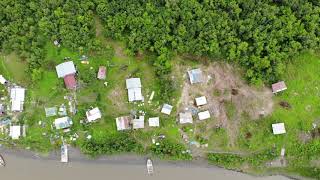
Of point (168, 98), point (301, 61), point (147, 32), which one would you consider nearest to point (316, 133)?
point (301, 61)

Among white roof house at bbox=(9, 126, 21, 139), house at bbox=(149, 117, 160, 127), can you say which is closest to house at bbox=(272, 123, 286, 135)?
house at bbox=(149, 117, 160, 127)

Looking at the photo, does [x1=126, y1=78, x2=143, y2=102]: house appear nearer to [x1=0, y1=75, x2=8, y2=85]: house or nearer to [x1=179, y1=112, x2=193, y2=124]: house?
[x1=179, y1=112, x2=193, y2=124]: house

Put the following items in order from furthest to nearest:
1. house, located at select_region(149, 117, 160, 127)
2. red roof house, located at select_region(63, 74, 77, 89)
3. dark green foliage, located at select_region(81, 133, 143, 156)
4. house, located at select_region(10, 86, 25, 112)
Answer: red roof house, located at select_region(63, 74, 77, 89) → house, located at select_region(10, 86, 25, 112) → house, located at select_region(149, 117, 160, 127) → dark green foliage, located at select_region(81, 133, 143, 156)

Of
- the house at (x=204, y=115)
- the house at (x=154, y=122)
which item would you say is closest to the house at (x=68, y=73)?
the house at (x=154, y=122)

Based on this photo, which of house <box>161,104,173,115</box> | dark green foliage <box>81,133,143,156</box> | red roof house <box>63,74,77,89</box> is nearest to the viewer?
dark green foliage <box>81,133,143,156</box>

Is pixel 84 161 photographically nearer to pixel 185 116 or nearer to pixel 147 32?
pixel 185 116

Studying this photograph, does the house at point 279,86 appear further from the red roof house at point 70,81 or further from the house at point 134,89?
the red roof house at point 70,81

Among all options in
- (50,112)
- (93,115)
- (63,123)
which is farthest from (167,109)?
(50,112)

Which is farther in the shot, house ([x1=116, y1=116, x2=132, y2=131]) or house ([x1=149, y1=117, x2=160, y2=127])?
house ([x1=149, y1=117, x2=160, y2=127])
